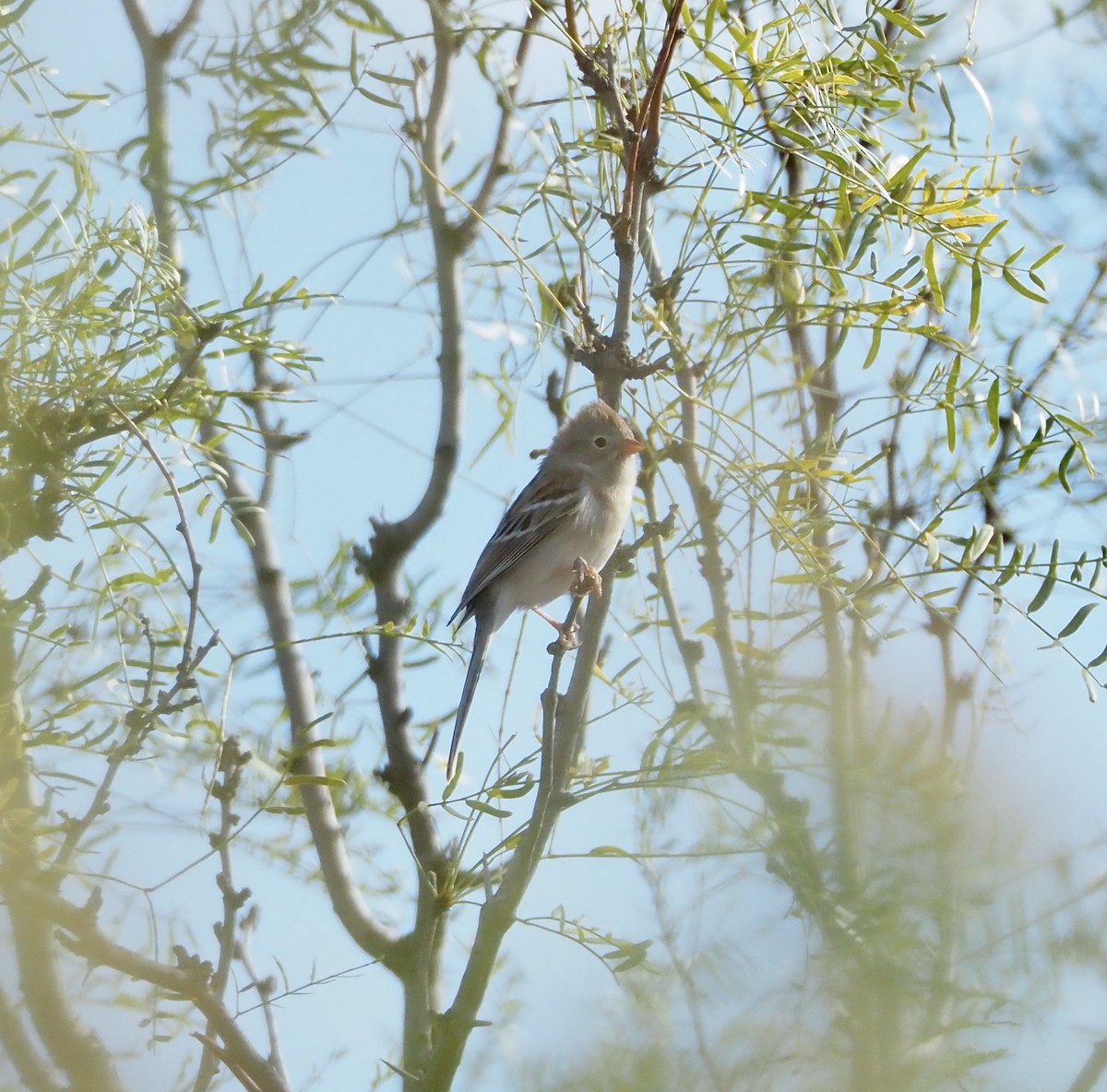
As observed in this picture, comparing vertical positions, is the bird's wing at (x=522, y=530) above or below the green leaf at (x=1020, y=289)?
above

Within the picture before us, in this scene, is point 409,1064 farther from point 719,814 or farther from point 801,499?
point 801,499

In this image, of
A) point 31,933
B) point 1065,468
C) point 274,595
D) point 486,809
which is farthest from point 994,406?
point 274,595

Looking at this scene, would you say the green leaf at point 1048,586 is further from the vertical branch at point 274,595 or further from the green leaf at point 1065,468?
the vertical branch at point 274,595

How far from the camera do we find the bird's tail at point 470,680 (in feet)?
9.25

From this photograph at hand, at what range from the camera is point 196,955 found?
5.69 ft

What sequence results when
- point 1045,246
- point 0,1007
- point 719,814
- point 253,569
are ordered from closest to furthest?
point 0,1007, point 719,814, point 1045,246, point 253,569

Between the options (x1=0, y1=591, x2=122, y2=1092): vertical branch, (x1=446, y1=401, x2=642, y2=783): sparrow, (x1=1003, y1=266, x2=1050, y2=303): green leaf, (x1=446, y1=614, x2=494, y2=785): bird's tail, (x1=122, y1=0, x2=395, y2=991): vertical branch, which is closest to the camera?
(x1=0, y1=591, x2=122, y2=1092): vertical branch

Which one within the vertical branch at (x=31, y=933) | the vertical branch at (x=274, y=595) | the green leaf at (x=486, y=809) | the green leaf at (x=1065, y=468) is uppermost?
the vertical branch at (x=274, y=595)

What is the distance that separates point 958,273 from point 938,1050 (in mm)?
1452

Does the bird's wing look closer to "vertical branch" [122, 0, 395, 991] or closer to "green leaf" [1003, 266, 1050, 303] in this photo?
"vertical branch" [122, 0, 395, 991]

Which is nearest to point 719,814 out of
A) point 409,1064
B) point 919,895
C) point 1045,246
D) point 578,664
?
point 919,895

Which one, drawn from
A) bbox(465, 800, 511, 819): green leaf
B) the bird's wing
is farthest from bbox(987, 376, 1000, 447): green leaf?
the bird's wing

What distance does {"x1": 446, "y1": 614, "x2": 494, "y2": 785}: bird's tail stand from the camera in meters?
2.82

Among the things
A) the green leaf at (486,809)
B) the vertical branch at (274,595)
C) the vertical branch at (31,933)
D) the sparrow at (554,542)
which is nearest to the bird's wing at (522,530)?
the sparrow at (554,542)
